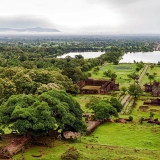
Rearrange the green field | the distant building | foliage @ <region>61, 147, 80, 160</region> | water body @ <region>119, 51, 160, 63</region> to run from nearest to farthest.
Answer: foliage @ <region>61, 147, 80, 160</region>, the green field, the distant building, water body @ <region>119, 51, 160, 63</region>

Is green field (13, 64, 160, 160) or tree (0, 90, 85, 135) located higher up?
tree (0, 90, 85, 135)

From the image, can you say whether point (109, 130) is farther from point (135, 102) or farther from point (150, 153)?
point (135, 102)

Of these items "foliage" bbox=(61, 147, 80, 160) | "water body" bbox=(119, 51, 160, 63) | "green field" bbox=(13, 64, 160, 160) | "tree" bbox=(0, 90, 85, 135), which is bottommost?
"water body" bbox=(119, 51, 160, 63)

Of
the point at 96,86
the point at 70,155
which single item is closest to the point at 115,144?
the point at 70,155

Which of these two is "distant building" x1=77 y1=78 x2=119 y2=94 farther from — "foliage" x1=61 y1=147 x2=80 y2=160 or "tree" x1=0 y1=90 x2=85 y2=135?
"foliage" x1=61 y1=147 x2=80 y2=160

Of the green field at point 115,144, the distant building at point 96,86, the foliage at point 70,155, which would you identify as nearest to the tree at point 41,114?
the green field at point 115,144

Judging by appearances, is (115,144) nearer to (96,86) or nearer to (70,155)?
(70,155)

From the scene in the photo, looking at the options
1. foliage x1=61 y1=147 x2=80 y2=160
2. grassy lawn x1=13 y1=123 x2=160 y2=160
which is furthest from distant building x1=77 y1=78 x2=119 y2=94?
foliage x1=61 y1=147 x2=80 y2=160
